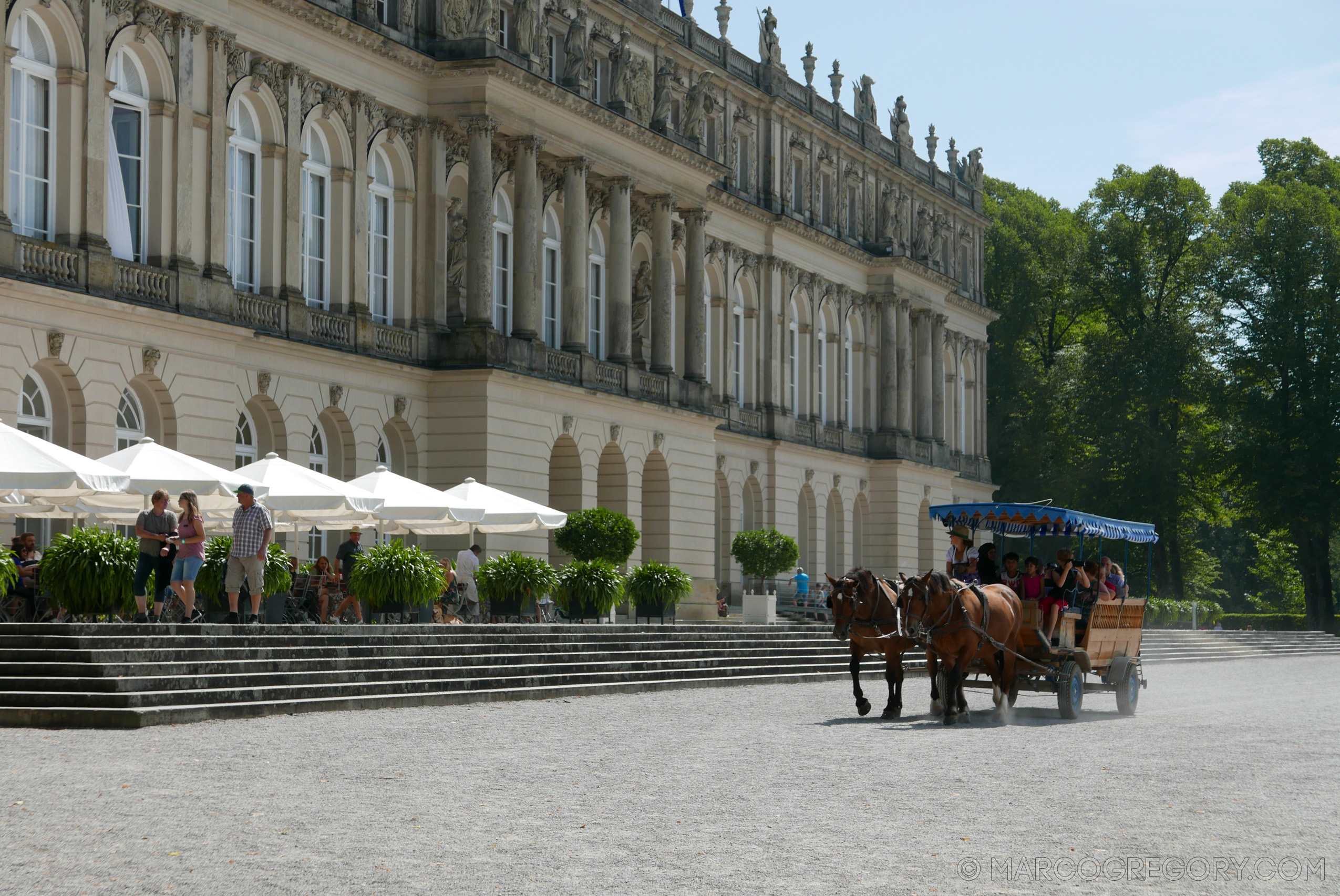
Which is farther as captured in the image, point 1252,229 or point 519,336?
point 1252,229

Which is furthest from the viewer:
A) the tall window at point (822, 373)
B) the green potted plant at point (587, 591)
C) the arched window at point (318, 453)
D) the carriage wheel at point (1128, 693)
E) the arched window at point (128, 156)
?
the tall window at point (822, 373)

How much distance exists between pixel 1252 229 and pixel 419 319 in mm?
42092

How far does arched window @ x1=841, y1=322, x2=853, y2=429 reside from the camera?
64250 millimetres

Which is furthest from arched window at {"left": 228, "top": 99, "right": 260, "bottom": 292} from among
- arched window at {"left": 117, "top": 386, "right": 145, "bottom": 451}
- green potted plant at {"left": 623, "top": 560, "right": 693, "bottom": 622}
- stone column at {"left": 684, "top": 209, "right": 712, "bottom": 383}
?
stone column at {"left": 684, "top": 209, "right": 712, "bottom": 383}

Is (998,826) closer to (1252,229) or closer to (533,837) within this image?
(533,837)

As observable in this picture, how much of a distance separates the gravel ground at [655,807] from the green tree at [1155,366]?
1982 inches

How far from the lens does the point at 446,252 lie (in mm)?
39031

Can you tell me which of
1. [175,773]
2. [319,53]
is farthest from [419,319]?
[175,773]

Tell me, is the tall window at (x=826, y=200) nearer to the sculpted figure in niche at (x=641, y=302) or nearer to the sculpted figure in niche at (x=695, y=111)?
the sculpted figure in niche at (x=695, y=111)

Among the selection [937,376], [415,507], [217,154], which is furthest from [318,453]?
[937,376]

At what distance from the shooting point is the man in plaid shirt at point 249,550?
21.2 m

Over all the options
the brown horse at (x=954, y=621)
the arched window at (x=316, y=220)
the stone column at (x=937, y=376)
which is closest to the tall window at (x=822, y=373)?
the stone column at (x=937, y=376)

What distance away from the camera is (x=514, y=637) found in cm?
Answer: 2586

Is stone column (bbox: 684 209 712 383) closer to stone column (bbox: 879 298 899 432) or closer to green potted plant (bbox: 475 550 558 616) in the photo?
stone column (bbox: 879 298 899 432)
